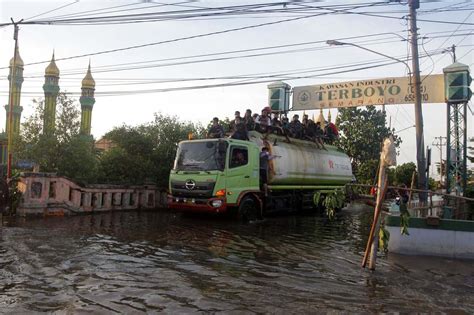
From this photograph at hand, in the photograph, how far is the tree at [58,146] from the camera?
1689 cm

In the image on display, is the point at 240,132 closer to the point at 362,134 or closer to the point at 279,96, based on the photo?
the point at 279,96

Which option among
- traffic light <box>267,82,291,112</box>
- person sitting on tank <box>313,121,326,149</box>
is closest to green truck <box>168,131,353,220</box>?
person sitting on tank <box>313,121,326,149</box>

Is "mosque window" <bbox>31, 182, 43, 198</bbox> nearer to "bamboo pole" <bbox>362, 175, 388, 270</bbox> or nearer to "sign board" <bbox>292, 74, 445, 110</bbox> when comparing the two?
"bamboo pole" <bbox>362, 175, 388, 270</bbox>

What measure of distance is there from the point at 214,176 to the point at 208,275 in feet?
20.6

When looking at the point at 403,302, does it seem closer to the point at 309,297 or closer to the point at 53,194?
the point at 309,297

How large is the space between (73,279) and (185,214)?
Result: 29.6ft

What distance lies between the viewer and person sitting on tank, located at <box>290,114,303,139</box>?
715 inches

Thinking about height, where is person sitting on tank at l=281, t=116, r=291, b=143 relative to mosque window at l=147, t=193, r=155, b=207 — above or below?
above

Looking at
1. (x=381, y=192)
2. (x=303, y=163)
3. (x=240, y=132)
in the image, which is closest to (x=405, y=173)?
(x=303, y=163)

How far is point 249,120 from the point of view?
15.9 metres

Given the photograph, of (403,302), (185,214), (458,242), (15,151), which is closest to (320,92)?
(185,214)

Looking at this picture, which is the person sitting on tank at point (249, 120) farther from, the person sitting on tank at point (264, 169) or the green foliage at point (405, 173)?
the green foliage at point (405, 173)

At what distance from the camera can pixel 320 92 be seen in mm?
19719

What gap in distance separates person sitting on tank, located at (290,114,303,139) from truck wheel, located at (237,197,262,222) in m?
4.45
